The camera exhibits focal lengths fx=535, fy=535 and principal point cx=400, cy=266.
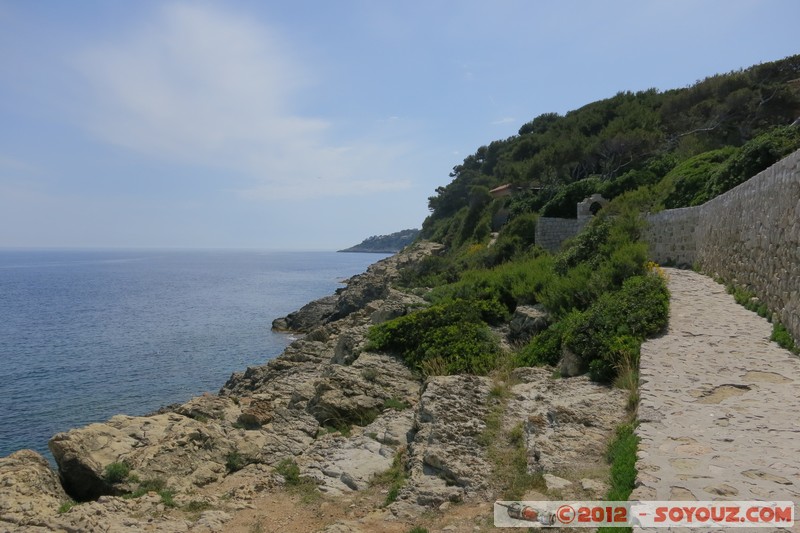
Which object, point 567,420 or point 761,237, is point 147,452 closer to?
point 567,420

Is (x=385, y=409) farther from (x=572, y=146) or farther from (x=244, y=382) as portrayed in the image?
(x=572, y=146)

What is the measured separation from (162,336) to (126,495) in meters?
30.3

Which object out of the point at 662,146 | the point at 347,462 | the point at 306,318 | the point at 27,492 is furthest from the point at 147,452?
the point at 662,146

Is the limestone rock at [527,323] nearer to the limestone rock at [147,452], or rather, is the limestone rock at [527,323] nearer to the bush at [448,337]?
the bush at [448,337]

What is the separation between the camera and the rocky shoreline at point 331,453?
6.86 metres

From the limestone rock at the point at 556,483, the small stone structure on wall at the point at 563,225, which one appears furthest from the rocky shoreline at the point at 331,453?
the small stone structure on wall at the point at 563,225

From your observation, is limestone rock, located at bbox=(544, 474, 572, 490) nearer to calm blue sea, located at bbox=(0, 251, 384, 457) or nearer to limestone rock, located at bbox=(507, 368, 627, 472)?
limestone rock, located at bbox=(507, 368, 627, 472)

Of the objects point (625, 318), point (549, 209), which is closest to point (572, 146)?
point (549, 209)

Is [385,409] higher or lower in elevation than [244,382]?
higher

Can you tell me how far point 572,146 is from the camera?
44.6 metres

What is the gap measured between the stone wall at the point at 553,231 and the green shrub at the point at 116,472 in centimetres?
2369

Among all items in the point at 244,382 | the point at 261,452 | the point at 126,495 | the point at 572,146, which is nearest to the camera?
the point at 126,495

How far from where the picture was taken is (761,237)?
10.1 m

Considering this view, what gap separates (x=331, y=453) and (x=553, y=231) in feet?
76.1
